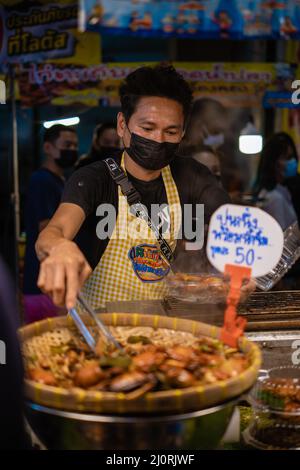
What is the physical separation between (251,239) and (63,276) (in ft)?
A: 1.93

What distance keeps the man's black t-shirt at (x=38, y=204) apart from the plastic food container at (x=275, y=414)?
3.03 metres

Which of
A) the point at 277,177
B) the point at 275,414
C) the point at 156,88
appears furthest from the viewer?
the point at 277,177

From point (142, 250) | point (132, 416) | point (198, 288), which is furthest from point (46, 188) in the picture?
point (132, 416)

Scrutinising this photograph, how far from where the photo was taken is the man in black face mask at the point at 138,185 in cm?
272

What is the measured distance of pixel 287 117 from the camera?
666 centimetres

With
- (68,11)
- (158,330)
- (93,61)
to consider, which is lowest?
(158,330)

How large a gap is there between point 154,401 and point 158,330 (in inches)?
23.1

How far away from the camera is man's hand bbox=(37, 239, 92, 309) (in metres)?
1.58

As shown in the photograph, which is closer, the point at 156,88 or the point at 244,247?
the point at 244,247

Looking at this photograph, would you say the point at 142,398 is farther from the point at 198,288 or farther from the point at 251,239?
the point at 198,288

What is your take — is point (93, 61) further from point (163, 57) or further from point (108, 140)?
point (163, 57)

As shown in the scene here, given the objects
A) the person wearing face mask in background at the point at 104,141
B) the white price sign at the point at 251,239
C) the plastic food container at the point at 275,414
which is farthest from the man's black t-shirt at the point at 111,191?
the person wearing face mask in background at the point at 104,141

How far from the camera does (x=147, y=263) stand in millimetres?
2879
